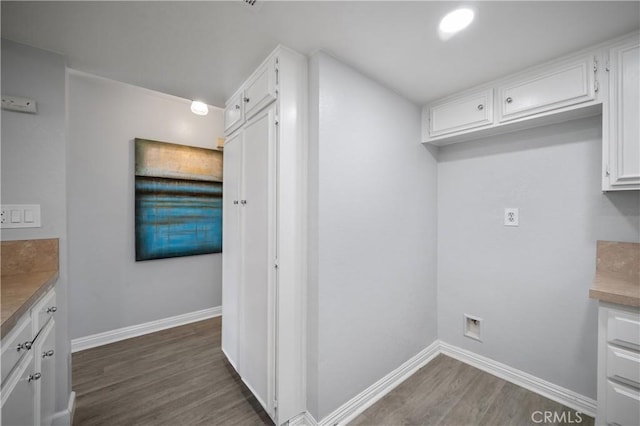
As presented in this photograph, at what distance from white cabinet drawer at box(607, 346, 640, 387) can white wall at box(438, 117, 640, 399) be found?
639 mm

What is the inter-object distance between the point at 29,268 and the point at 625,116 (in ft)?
11.1

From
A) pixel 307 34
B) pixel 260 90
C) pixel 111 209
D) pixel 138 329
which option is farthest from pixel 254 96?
pixel 138 329

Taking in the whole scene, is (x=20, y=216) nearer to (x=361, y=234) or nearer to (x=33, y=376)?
(x=33, y=376)

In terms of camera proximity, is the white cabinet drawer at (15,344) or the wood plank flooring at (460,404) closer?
the white cabinet drawer at (15,344)

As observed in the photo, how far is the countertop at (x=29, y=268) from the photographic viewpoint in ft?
3.67

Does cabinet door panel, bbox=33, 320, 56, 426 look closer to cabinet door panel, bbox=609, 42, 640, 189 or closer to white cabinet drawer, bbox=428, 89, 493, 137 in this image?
white cabinet drawer, bbox=428, 89, 493, 137

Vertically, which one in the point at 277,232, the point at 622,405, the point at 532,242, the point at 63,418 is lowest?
the point at 63,418

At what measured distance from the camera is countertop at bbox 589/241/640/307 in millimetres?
1214

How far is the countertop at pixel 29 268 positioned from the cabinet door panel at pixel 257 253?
1014mm

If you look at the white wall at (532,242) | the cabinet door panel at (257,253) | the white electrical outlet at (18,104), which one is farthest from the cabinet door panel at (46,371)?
the white wall at (532,242)

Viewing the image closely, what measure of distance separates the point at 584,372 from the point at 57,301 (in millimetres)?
→ 3352

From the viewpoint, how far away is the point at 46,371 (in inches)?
50.5

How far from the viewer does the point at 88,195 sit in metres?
2.45

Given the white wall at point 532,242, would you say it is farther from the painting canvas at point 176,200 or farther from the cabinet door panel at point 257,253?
the painting canvas at point 176,200
